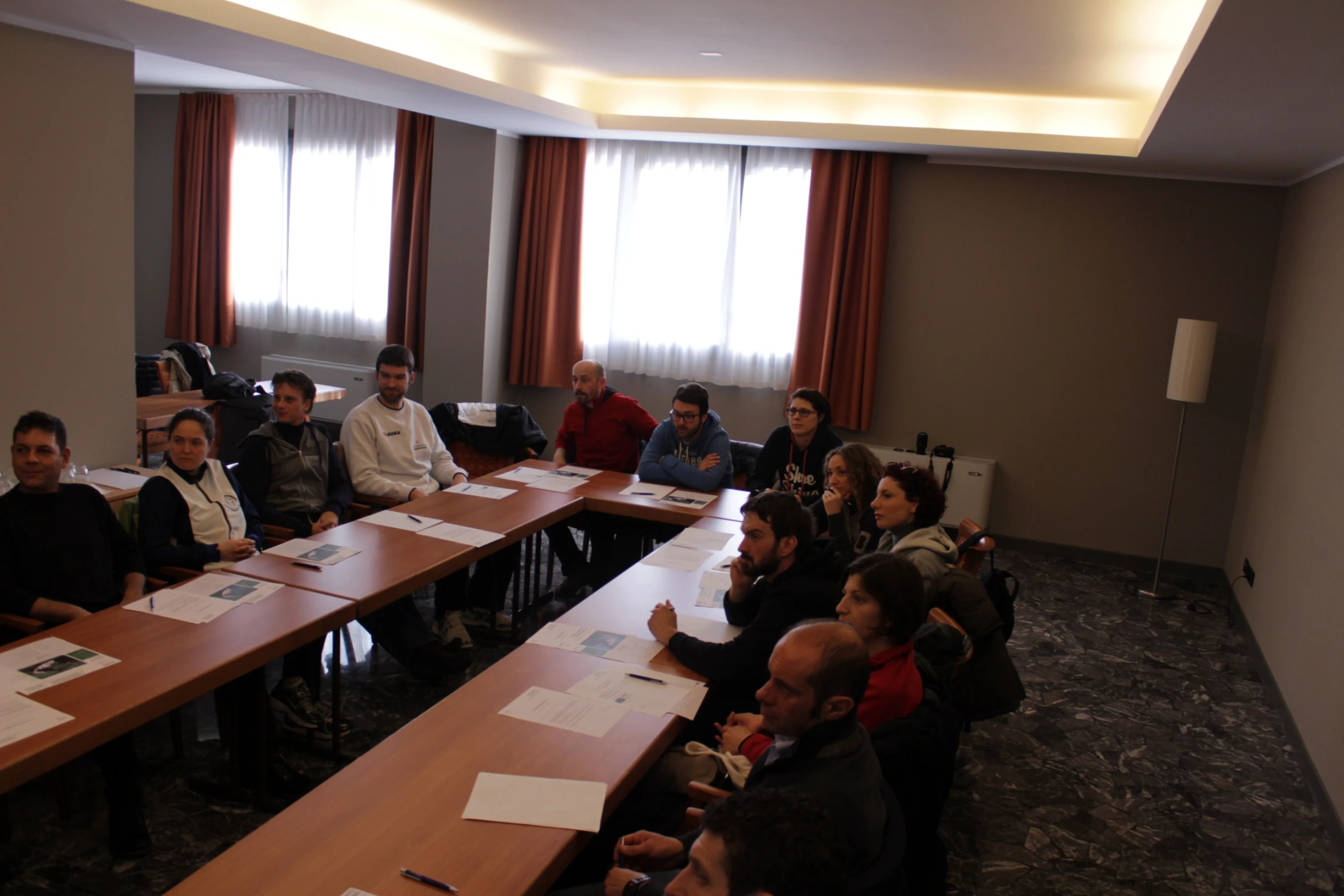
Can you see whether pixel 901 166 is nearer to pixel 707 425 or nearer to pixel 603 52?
pixel 603 52

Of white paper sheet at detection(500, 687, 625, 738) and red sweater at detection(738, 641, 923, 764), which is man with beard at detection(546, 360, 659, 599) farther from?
red sweater at detection(738, 641, 923, 764)

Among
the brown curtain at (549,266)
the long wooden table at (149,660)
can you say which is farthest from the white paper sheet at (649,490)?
the brown curtain at (549,266)

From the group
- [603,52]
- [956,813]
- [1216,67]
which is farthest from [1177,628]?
[603,52]

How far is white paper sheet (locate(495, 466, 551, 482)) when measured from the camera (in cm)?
471

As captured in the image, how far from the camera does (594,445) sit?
17.3 feet

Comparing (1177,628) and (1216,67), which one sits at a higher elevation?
(1216,67)

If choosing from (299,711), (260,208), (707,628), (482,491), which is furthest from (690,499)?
(260,208)

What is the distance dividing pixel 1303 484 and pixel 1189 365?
56.6 inches

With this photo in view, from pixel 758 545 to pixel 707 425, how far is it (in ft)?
7.32

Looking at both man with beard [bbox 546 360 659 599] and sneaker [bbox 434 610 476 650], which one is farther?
man with beard [bbox 546 360 659 599]

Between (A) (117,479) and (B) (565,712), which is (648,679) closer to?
(B) (565,712)

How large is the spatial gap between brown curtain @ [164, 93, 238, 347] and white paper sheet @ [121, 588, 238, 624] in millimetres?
6333

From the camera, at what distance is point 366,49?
4.59 m

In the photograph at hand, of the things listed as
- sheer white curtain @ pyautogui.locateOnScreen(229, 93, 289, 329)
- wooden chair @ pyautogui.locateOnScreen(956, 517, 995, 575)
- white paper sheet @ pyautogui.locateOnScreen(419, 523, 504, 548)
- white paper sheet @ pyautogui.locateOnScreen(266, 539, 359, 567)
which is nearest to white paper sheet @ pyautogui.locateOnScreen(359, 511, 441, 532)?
white paper sheet @ pyautogui.locateOnScreen(419, 523, 504, 548)
